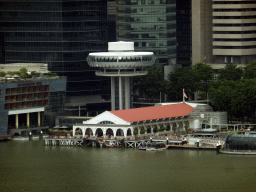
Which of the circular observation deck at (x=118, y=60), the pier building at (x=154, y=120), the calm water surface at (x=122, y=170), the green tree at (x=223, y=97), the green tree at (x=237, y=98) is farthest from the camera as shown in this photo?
the circular observation deck at (x=118, y=60)

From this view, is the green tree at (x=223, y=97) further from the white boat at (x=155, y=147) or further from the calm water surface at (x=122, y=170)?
the calm water surface at (x=122, y=170)

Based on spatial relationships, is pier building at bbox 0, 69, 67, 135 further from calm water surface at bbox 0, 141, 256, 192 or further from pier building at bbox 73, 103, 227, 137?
calm water surface at bbox 0, 141, 256, 192

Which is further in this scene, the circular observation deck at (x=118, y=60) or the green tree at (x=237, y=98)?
the circular observation deck at (x=118, y=60)

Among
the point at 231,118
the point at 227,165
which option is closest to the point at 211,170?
the point at 227,165

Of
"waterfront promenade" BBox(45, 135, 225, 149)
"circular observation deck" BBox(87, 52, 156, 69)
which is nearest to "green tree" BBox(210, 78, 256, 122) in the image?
"circular observation deck" BBox(87, 52, 156, 69)

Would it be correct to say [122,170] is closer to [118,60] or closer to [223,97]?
[223,97]

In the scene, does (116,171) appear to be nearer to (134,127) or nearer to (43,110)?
(134,127)

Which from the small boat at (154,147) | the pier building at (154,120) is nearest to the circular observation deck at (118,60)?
the pier building at (154,120)

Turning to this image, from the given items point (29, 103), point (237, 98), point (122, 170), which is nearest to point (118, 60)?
point (29, 103)
